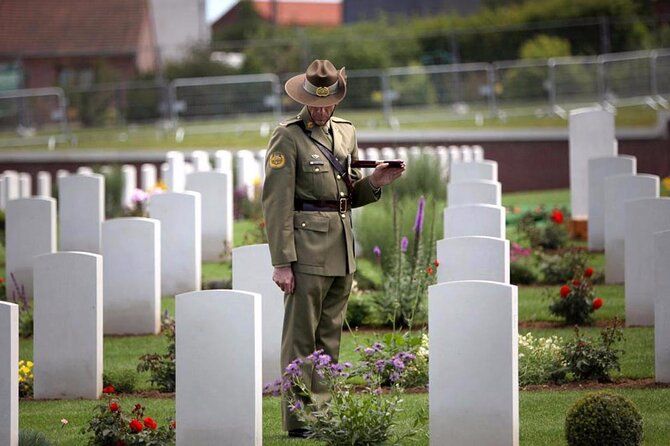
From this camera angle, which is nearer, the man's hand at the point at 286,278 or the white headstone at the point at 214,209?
the man's hand at the point at 286,278

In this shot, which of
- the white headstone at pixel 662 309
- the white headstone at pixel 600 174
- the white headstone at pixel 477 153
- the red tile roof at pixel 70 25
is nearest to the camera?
the white headstone at pixel 662 309

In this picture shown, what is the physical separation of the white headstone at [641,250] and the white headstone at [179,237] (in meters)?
3.95

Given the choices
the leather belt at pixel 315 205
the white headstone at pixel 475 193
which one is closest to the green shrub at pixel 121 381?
the leather belt at pixel 315 205

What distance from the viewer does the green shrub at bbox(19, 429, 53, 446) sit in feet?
22.2

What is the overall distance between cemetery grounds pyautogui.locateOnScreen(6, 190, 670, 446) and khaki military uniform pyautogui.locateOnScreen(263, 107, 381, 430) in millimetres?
572

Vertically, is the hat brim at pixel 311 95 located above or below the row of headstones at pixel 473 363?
above

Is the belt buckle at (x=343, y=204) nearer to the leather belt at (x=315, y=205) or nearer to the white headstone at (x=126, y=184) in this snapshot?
the leather belt at (x=315, y=205)

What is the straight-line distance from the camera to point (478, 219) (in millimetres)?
9672

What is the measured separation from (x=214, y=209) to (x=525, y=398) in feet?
→ 21.9

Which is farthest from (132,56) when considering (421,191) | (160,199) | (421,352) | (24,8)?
(421,352)

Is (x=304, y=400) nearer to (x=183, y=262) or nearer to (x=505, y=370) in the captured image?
(x=505, y=370)

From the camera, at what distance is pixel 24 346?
1007cm

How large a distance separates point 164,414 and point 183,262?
403 cm

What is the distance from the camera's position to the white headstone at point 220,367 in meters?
6.48
